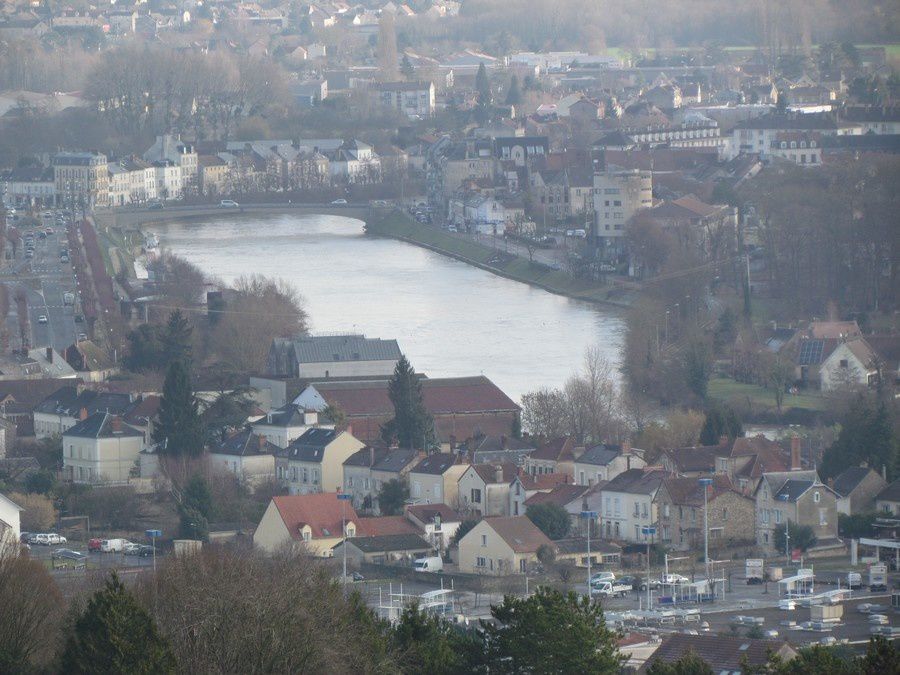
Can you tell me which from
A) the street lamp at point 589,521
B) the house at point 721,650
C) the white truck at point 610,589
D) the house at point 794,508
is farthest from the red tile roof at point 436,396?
the house at point 721,650

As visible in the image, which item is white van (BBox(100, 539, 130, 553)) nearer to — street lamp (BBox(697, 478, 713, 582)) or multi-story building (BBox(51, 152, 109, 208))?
street lamp (BBox(697, 478, 713, 582))

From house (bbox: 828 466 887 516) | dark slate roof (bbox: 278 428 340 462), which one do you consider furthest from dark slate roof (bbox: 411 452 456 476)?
house (bbox: 828 466 887 516)

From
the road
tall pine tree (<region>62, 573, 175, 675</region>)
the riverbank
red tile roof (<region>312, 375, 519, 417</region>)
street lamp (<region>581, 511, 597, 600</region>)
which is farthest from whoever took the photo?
the riverbank

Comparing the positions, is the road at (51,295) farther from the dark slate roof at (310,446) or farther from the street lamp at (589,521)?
the street lamp at (589,521)

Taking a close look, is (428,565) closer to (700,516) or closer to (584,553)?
(584,553)

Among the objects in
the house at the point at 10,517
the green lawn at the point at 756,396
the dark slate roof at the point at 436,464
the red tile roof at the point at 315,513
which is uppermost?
the house at the point at 10,517

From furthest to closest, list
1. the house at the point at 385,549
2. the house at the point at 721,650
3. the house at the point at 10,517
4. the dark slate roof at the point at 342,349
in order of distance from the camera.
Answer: the dark slate roof at the point at 342,349
the house at the point at 385,549
the house at the point at 10,517
the house at the point at 721,650

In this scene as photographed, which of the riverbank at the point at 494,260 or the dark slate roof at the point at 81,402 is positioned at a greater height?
the dark slate roof at the point at 81,402
